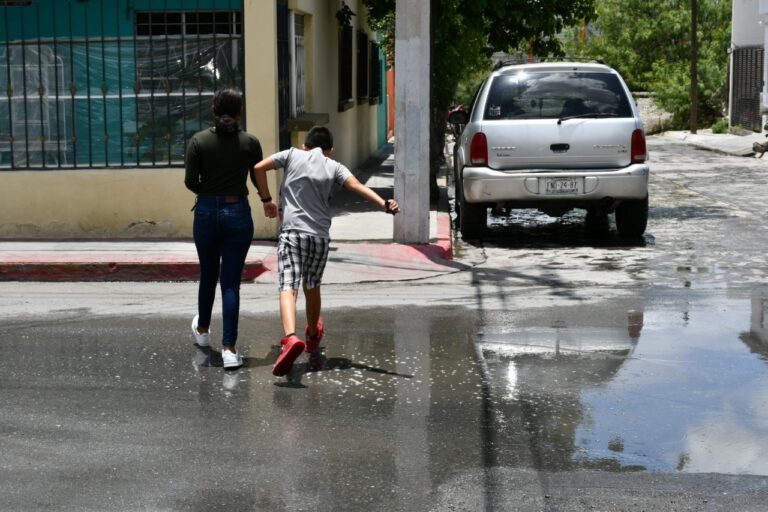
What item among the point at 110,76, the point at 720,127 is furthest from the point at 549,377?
the point at 720,127

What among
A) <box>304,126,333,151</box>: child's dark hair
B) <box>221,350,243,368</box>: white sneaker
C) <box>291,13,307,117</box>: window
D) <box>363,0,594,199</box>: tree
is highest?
<box>363,0,594,199</box>: tree

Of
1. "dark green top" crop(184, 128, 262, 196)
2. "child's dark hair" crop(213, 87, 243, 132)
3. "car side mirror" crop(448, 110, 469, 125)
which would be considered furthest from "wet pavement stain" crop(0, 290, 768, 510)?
"car side mirror" crop(448, 110, 469, 125)

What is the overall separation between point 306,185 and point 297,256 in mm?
417

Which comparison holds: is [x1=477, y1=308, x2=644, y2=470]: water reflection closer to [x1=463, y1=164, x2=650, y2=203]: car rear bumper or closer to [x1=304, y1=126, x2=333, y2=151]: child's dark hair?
[x1=304, y1=126, x2=333, y2=151]: child's dark hair

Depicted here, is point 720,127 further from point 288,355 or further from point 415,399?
point 415,399

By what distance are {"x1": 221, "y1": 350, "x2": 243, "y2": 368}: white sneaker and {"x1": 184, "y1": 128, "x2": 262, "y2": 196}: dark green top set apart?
931mm

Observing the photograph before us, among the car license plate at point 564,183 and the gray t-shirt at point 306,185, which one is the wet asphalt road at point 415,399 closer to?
the gray t-shirt at point 306,185

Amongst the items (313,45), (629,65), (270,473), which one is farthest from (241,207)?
(629,65)

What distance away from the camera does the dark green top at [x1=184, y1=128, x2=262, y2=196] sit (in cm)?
751

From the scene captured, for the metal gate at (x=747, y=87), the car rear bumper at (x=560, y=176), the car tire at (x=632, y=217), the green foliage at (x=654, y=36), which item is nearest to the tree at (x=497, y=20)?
the car tire at (x=632, y=217)

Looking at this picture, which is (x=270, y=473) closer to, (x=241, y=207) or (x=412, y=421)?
(x=412, y=421)

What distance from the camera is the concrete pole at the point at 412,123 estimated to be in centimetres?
1177

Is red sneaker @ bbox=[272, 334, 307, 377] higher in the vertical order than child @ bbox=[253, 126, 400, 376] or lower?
lower

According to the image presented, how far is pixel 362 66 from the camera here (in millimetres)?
23922
